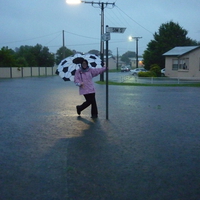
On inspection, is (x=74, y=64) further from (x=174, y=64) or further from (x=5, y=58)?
(x=5, y=58)

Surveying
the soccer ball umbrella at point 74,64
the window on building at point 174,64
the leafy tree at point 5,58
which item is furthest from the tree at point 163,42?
the soccer ball umbrella at point 74,64

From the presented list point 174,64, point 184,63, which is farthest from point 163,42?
point 184,63

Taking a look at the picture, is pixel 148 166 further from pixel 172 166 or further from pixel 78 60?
pixel 78 60

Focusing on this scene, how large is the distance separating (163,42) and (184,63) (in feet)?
55.7

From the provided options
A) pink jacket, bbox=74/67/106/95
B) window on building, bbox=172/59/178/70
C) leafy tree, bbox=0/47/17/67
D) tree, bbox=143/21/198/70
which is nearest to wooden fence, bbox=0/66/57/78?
leafy tree, bbox=0/47/17/67

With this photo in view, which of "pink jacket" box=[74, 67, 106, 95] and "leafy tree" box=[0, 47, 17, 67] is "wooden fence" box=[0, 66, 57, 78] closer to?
"leafy tree" box=[0, 47, 17, 67]

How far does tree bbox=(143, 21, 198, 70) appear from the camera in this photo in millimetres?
53719

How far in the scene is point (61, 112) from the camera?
11.3m

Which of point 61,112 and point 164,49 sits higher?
point 164,49

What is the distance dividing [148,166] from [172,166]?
383 mm

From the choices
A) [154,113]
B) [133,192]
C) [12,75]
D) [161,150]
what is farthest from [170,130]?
[12,75]

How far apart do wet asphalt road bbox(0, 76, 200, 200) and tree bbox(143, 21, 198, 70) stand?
44753mm

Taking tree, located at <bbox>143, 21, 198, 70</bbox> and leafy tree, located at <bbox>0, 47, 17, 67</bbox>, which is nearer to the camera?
leafy tree, located at <bbox>0, 47, 17, 67</bbox>

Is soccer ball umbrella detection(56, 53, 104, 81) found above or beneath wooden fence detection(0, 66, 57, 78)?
above
